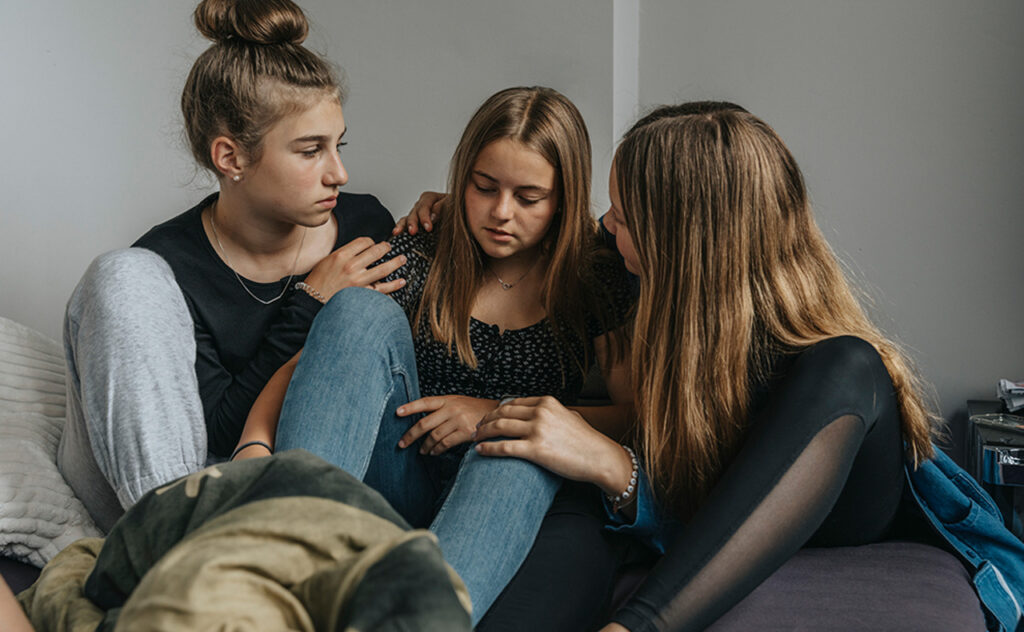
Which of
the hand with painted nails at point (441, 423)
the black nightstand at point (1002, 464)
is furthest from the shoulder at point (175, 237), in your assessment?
the black nightstand at point (1002, 464)

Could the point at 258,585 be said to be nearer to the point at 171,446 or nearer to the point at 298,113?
the point at 171,446

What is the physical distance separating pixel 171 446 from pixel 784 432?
0.83 m

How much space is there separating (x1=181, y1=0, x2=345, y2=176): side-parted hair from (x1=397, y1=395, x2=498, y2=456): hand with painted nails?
50 cm

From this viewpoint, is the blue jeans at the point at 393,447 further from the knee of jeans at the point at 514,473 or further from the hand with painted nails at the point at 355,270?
the hand with painted nails at the point at 355,270

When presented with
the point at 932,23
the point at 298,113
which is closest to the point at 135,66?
the point at 298,113

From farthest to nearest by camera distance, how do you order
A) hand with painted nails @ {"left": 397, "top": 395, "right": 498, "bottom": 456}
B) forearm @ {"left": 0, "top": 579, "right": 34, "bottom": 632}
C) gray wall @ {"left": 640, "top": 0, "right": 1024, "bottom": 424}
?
1. gray wall @ {"left": 640, "top": 0, "right": 1024, "bottom": 424}
2. hand with painted nails @ {"left": 397, "top": 395, "right": 498, "bottom": 456}
3. forearm @ {"left": 0, "top": 579, "right": 34, "bottom": 632}

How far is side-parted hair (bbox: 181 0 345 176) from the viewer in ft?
4.82

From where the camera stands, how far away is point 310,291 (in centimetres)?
151

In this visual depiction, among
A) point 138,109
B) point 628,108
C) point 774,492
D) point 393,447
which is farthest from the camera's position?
point 138,109

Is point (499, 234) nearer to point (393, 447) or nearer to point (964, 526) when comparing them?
point (393, 447)

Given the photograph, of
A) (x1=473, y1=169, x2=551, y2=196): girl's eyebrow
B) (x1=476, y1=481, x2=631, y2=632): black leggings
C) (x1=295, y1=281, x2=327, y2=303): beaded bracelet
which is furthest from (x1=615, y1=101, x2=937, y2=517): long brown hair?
(x1=295, y1=281, x2=327, y2=303): beaded bracelet

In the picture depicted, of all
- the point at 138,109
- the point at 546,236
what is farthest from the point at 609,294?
the point at 138,109

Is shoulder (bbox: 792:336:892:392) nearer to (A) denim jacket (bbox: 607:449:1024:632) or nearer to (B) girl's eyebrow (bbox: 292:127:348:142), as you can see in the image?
(A) denim jacket (bbox: 607:449:1024:632)

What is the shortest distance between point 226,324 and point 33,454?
0.36m
